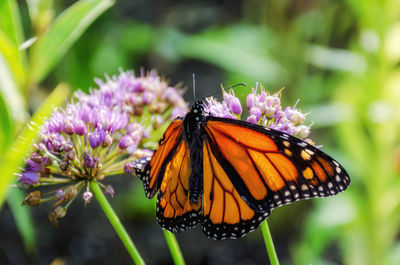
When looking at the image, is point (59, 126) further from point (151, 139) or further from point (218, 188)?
point (218, 188)

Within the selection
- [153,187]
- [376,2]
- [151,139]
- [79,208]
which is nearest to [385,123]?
[376,2]

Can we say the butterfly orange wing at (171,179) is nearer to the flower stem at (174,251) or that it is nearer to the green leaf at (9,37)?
the flower stem at (174,251)

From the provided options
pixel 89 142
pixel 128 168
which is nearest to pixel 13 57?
pixel 89 142

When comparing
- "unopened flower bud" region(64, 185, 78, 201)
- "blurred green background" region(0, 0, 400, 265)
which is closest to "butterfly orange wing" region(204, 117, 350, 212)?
"unopened flower bud" region(64, 185, 78, 201)

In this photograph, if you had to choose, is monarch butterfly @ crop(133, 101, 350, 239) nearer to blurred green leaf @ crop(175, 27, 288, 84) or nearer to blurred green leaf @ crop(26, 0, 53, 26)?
blurred green leaf @ crop(26, 0, 53, 26)

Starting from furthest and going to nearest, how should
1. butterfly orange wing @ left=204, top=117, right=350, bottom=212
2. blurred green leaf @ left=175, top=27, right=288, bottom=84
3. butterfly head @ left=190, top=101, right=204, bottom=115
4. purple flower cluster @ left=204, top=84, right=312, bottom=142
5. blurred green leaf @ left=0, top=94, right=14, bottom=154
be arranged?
blurred green leaf @ left=175, top=27, right=288, bottom=84 < butterfly head @ left=190, top=101, right=204, bottom=115 < purple flower cluster @ left=204, top=84, right=312, bottom=142 < butterfly orange wing @ left=204, top=117, right=350, bottom=212 < blurred green leaf @ left=0, top=94, right=14, bottom=154

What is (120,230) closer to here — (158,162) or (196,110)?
(158,162)
